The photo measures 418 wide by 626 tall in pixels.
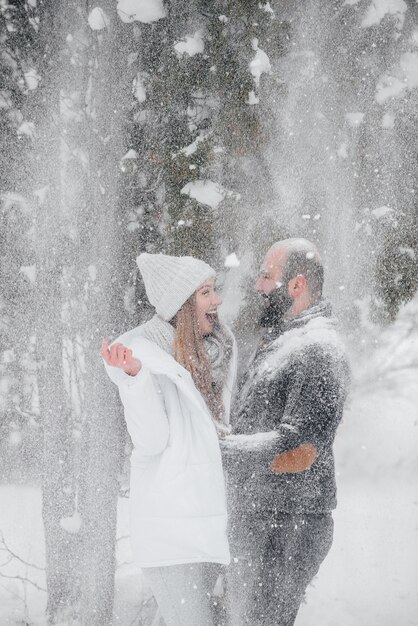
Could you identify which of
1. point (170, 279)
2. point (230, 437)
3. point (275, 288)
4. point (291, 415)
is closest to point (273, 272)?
point (275, 288)

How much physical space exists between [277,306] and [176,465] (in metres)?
0.82

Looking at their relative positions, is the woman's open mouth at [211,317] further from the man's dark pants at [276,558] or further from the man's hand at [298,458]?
the man's dark pants at [276,558]

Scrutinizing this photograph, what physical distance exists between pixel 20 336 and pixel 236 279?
254 centimetres

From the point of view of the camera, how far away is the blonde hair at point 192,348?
2.50m

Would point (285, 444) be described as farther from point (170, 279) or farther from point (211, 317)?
point (170, 279)

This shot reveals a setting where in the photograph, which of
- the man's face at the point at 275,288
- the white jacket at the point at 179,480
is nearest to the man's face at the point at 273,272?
the man's face at the point at 275,288

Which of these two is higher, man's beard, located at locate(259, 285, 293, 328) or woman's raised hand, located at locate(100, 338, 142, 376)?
man's beard, located at locate(259, 285, 293, 328)

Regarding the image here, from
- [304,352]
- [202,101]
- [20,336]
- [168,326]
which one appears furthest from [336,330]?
[20,336]

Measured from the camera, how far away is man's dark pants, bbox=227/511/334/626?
8.65 feet

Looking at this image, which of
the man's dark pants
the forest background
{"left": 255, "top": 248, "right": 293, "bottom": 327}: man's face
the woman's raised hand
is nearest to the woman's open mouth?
{"left": 255, "top": 248, "right": 293, "bottom": 327}: man's face

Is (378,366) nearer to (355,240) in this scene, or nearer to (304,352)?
(355,240)

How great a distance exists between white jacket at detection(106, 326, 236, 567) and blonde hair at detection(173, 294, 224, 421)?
0.28 ft

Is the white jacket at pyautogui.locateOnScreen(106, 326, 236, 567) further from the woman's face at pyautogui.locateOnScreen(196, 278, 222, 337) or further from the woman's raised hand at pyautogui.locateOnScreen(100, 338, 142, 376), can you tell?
the woman's face at pyautogui.locateOnScreen(196, 278, 222, 337)

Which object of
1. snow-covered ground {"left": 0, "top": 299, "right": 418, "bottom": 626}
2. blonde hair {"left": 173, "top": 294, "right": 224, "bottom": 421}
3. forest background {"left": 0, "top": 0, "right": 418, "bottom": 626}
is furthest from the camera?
snow-covered ground {"left": 0, "top": 299, "right": 418, "bottom": 626}
